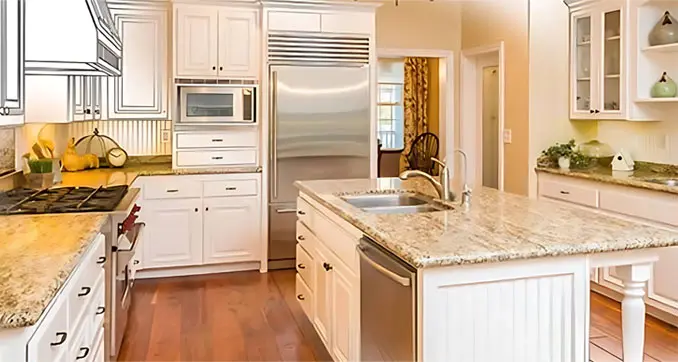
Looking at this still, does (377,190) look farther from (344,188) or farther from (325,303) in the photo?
(325,303)

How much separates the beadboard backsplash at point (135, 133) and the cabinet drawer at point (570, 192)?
3355 mm

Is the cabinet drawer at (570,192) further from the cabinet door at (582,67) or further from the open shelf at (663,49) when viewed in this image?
the open shelf at (663,49)

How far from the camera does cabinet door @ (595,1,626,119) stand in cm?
434

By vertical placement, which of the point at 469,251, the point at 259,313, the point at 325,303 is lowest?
the point at 259,313

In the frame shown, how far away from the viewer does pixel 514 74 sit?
17.2 feet

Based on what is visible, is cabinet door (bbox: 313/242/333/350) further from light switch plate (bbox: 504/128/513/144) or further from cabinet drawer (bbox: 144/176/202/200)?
light switch plate (bbox: 504/128/513/144)

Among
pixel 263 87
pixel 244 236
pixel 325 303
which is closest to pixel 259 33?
pixel 263 87

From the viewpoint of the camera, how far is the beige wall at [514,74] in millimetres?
5066

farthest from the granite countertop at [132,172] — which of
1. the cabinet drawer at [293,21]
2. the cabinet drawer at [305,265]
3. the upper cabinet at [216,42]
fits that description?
the cabinet drawer at [305,265]

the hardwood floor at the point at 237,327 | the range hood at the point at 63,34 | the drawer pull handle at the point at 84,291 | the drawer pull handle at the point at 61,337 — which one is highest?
the range hood at the point at 63,34

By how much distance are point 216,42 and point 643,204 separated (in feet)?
11.4

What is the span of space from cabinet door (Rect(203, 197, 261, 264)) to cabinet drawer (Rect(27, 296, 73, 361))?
3.14m

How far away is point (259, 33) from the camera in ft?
16.4

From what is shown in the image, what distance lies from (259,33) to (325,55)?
0.60 meters
